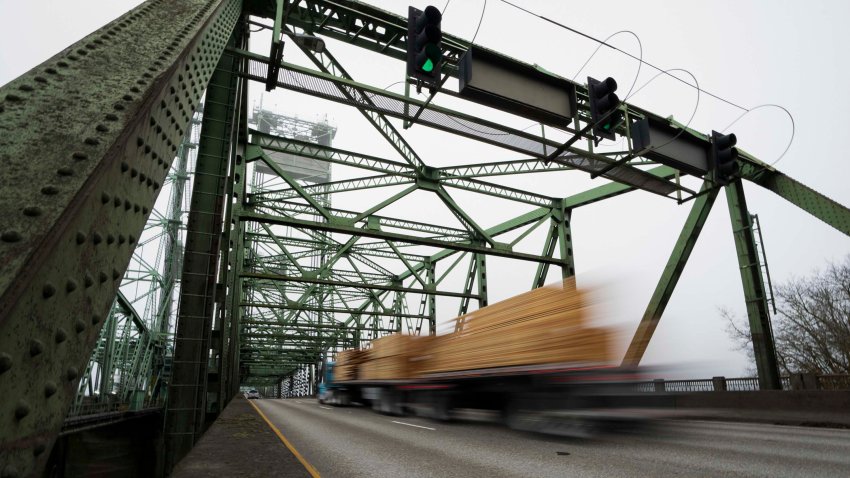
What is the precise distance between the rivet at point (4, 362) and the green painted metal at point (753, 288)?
1594 centimetres

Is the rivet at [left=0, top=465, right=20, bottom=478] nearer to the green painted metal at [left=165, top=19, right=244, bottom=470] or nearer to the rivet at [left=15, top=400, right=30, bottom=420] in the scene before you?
the rivet at [left=15, top=400, right=30, bottom=420]

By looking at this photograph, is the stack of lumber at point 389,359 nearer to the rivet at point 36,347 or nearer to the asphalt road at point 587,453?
the asphalt road at point 587,453

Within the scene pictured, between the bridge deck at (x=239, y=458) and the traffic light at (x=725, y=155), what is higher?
the traffic light at (x=725, y=155)

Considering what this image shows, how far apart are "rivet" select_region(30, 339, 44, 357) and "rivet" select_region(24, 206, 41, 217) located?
384mm

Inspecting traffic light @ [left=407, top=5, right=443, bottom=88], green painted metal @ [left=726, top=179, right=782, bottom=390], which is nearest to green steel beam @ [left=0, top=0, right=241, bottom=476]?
traffic light @ [left=407, top=5, right=443, bottom=88]

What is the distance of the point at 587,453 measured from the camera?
23.2 ft

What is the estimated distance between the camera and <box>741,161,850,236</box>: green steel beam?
1348 cm

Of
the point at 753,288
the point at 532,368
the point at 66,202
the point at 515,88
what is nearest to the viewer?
the point at 66,202

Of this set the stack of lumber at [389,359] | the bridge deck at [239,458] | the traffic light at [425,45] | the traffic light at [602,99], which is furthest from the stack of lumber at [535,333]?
the bridge deck at [239,458]

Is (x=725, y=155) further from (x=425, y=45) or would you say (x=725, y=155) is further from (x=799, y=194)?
(x=425, y=45)

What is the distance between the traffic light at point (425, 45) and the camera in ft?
30.0

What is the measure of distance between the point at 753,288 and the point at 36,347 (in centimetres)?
1657

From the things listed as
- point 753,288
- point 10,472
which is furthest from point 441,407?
point 10,472

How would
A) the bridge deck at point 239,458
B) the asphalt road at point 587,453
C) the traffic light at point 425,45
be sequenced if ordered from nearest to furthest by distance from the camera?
the bridge deck at point 239,458 < the asphalt road at point 587,453 < the traffic light at point 425,45
